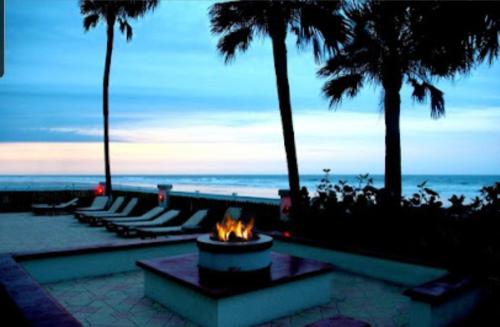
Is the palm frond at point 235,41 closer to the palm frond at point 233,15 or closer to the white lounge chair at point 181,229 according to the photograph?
the palm frond at point 233,15

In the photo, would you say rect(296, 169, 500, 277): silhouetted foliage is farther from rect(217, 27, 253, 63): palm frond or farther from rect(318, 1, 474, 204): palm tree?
rect(217, 27, 253, 63): palm frond

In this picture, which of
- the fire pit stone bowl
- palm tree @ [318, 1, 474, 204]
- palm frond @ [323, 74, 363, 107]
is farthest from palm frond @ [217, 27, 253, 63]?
the fire pit stone bowl

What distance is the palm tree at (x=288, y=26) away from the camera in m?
8.37

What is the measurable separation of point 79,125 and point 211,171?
252 feet

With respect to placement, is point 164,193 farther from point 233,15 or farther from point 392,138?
point 392,138

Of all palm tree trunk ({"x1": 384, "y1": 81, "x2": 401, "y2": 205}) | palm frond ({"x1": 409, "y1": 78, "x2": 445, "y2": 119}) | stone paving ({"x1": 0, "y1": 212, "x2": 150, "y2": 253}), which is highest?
palm frond ({"x1": 409, "y1": 78, "x2": 445, "y2": 119})

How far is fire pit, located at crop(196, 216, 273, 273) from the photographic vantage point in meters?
4.86

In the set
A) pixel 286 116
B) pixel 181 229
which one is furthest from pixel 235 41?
pixel 181 229

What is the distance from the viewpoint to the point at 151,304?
207 inches

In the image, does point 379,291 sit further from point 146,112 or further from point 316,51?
point 146,112

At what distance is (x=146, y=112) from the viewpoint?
28422mm

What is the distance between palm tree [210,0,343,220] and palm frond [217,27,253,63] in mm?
255

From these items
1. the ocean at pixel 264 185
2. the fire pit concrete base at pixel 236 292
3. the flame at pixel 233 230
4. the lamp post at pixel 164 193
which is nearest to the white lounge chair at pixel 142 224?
the lamp post at pixel 164 193

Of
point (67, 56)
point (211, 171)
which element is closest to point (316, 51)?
point (67, 56)
